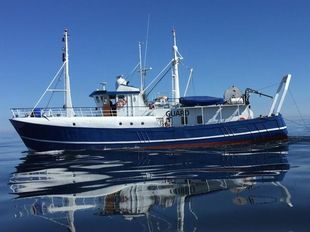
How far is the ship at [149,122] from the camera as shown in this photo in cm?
2920

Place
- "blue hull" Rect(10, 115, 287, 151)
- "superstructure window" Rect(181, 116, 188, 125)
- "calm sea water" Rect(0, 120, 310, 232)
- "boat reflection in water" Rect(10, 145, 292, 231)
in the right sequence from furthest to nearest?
"superstructure window" Rect(181, 116, 188, 125) → "blue hull" Rect(10, 115, 287, 151) → "boat reflection in water" Rect(10, 145, 292, 231) → "calm sea water" Rect(0, 120, 310, 232)

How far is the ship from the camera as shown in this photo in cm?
2920

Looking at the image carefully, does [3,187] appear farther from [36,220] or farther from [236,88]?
[236,88]

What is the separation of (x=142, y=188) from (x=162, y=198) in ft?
6.32

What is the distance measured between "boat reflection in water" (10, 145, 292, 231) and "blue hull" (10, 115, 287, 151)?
8.40 metres

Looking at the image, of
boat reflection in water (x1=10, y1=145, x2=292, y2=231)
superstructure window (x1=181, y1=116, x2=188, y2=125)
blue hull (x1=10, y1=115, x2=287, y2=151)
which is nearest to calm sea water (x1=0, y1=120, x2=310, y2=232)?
boat reflection in water (x1=10, y1=145, x2=292, y2=231)

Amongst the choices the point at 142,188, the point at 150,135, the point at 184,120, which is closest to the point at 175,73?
the point at 184,120

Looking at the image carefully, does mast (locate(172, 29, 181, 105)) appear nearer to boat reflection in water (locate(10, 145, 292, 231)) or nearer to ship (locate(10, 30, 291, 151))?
ship (locate(10, 30, 291, 151))

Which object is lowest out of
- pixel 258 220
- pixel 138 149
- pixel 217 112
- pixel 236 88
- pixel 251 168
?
pixel 258 220

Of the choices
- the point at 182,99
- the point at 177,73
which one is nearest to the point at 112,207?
the point at 182,99

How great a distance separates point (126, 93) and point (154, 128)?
15.5 ft

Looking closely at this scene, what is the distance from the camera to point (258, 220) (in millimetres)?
8477

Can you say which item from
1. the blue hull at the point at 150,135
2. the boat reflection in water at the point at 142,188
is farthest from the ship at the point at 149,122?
the boat reflection in water at the point at 142,188

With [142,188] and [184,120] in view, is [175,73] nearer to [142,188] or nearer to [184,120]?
[184,120]
